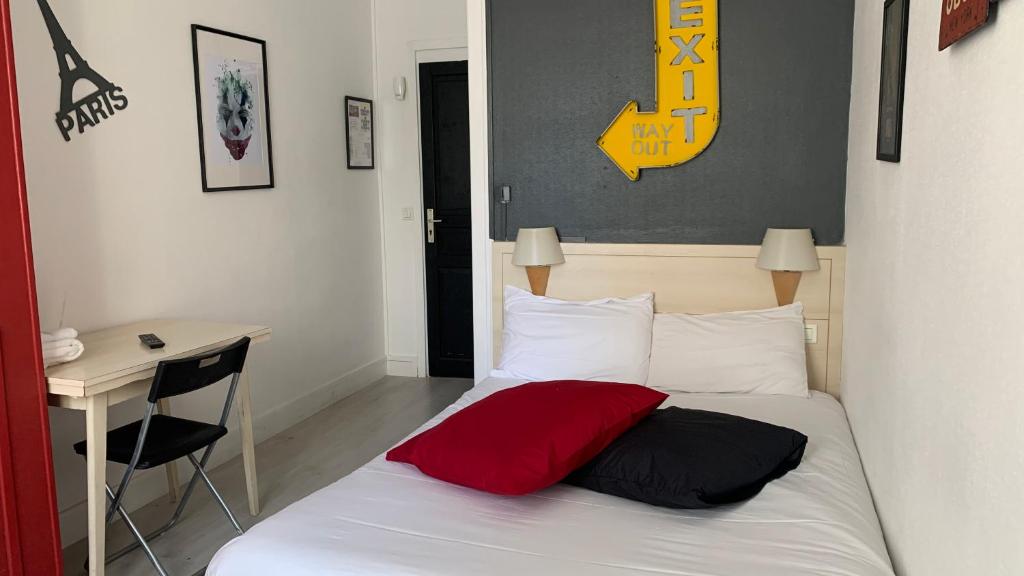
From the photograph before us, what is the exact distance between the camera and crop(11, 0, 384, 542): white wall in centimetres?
294

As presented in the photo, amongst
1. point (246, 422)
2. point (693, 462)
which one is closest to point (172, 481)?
point (246, 422)

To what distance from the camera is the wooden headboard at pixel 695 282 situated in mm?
3273

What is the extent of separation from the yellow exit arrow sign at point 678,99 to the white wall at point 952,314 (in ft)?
3.44

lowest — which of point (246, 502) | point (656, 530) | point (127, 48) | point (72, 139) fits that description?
point (246, 502)

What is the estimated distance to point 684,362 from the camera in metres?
3.21

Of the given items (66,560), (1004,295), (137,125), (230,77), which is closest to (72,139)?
(137,125)

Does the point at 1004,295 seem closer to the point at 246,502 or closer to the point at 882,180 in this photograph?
the point at 882,180

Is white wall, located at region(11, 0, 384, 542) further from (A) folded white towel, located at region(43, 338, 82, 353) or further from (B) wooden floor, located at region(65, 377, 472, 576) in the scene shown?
(A) folded white towel, located at region(43, 338, 82, 353)

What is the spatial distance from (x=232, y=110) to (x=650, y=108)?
80.0 inches

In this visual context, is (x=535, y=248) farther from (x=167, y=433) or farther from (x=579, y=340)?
(x=167, y=433)

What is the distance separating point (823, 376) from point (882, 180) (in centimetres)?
121

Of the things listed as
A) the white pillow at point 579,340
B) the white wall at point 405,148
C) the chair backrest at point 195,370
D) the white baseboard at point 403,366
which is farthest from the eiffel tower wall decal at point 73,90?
the white baseboard at point 403,366

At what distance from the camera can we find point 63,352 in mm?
2498

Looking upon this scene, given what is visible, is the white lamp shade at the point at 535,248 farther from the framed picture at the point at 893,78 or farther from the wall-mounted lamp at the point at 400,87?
the wall-mounted lamp at the point at 400,87
